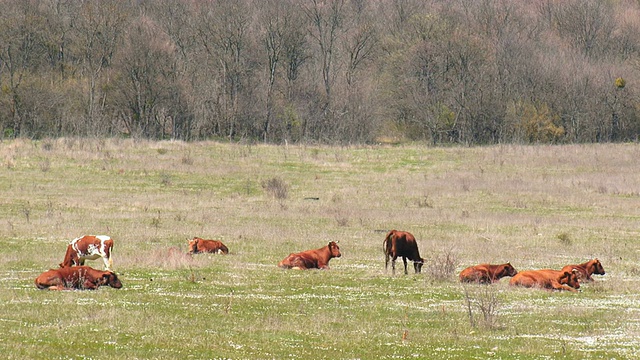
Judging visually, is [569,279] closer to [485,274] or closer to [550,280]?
[550,280]

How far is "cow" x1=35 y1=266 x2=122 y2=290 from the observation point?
774 inches

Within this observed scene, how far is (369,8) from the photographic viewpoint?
14375 cm

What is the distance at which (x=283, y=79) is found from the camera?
11312cm

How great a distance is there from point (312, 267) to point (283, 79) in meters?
89.0

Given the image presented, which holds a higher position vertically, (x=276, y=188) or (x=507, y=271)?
(x=276, y=188)

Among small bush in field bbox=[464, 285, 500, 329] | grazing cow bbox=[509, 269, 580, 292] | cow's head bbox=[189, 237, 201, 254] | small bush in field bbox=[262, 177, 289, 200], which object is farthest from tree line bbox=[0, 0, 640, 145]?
small bush in field bbox=[464, 285, 500, 329]

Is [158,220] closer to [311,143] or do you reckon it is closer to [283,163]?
[283,163]

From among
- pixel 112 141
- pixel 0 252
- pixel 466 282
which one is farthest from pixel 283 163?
pixel 466 282

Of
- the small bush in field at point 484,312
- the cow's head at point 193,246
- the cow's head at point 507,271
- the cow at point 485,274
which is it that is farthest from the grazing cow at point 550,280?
the cow's head at point 193,246

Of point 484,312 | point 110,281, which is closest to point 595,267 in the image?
point 484,312

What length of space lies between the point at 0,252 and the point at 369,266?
11190 millimetres

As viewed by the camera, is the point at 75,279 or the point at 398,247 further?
the point at 398,247

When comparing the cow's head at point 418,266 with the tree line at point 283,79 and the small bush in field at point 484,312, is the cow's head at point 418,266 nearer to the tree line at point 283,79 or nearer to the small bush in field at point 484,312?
the small bush in field at point 484,312

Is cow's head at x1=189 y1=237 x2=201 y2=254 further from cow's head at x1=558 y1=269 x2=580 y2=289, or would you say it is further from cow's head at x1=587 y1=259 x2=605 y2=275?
cow's head at x1=587 y1=259 x2=605 y2=275
